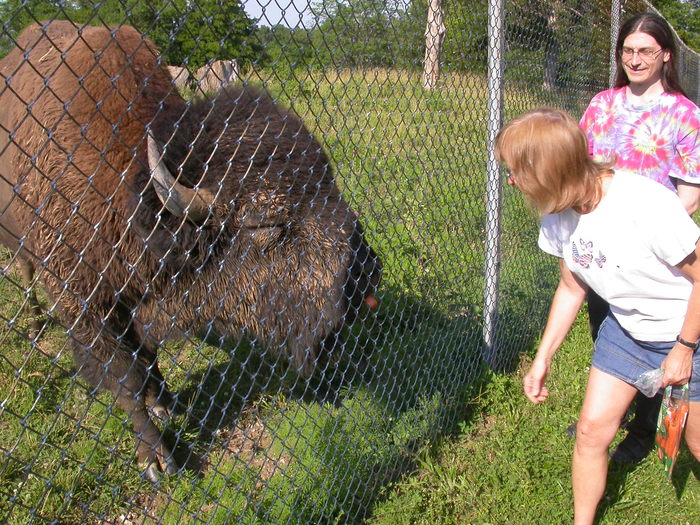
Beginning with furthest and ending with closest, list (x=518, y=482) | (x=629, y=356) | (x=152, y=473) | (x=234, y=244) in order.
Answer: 1. (x=152, y=473)
2. (x=518, y=482)
3. (x=234, y=244)
4. (x=629, y=356)

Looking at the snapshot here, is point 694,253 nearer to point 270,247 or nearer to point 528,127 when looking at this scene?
point 528,127

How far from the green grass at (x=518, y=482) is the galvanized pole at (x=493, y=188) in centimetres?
51

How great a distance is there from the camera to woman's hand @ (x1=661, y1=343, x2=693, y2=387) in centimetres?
225

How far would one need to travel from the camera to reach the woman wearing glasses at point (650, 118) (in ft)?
9.66

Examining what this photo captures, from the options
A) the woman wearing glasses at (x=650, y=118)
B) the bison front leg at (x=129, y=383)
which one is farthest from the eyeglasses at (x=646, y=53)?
the bison front leg at (x=129, y=383)

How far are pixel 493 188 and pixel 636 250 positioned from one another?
5.26 feet

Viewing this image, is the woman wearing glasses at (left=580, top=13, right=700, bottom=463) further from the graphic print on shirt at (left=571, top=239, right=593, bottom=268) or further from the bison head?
the bison head

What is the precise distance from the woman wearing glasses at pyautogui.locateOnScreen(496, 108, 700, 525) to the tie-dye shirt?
2.51ft

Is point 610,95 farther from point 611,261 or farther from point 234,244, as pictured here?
point 234,244

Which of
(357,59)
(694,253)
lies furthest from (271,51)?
(694,253)

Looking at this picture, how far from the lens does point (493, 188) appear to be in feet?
12.3

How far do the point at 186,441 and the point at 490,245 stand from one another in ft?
8.07

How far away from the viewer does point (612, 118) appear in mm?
3162

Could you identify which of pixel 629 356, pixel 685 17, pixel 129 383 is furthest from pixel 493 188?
pixel 685 17
